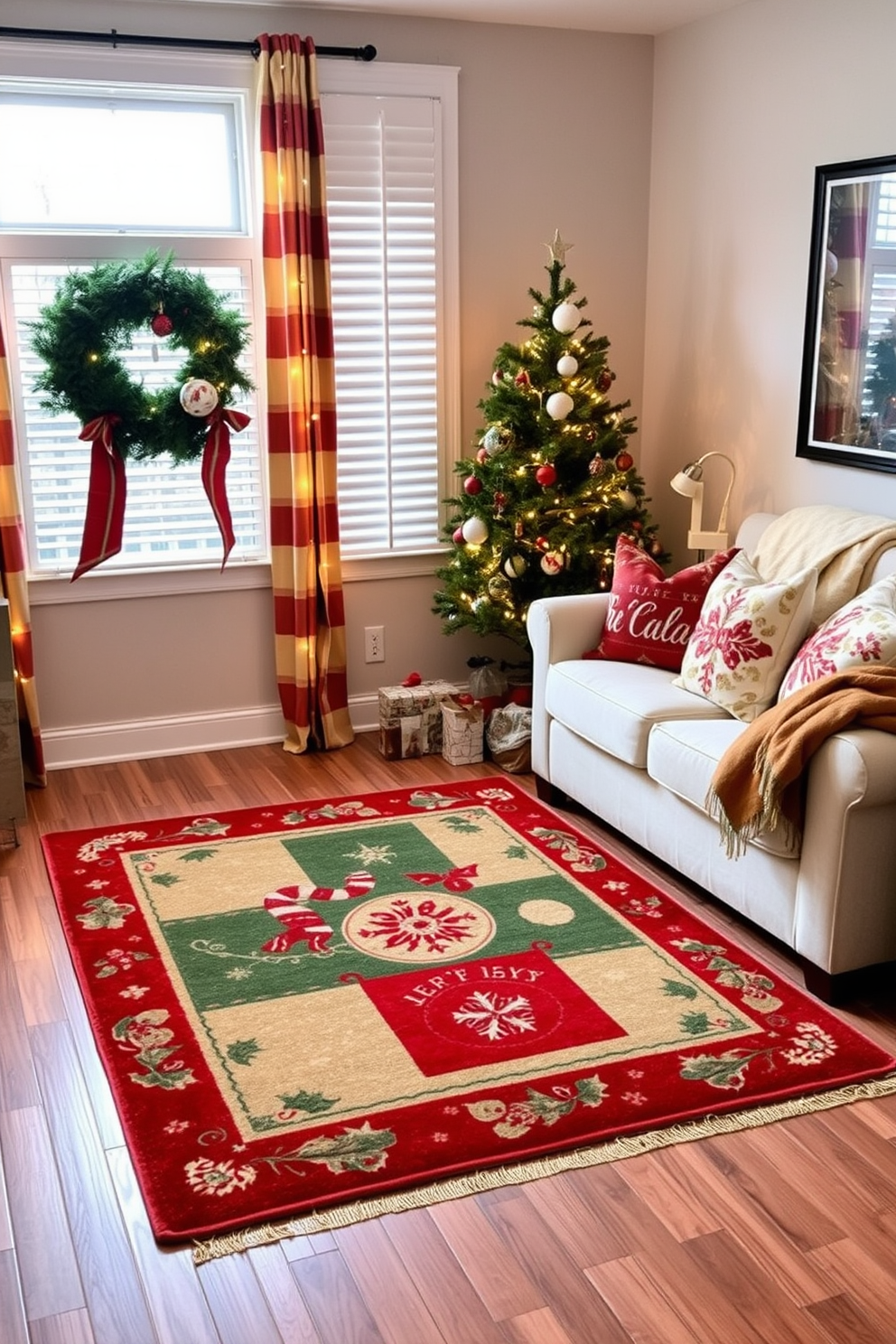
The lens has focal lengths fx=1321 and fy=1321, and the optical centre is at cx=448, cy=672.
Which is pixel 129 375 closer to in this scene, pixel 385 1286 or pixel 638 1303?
pixel 385 1286

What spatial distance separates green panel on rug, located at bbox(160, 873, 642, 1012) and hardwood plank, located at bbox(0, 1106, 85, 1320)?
0.55 m

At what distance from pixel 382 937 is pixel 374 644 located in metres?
1.89

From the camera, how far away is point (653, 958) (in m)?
3.30

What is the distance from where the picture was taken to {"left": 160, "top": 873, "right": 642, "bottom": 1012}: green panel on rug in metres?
3.21

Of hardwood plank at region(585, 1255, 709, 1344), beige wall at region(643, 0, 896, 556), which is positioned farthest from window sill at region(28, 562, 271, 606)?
hardwood plank at region(585, 1255, 709, 1344)

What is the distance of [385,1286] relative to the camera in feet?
7.23

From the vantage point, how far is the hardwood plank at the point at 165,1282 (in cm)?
211

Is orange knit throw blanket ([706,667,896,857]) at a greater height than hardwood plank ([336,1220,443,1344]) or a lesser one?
greater

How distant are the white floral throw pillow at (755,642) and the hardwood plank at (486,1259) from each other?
5.54 ft

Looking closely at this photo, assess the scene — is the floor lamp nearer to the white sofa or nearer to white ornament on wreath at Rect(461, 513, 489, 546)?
the white sofa

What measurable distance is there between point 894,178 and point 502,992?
2588 mm

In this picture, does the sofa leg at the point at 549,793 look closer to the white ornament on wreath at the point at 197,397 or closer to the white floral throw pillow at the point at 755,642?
the white floral throw pillow at the point at 755,642

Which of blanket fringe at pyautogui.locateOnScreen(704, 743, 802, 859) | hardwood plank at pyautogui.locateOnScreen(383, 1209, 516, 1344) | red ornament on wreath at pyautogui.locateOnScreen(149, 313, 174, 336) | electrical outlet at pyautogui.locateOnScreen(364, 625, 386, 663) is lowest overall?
hardwood plank at pyautogui.locateOnScreen(383, 1209, 516, 1344)

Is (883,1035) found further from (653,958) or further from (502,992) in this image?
(502,992)
